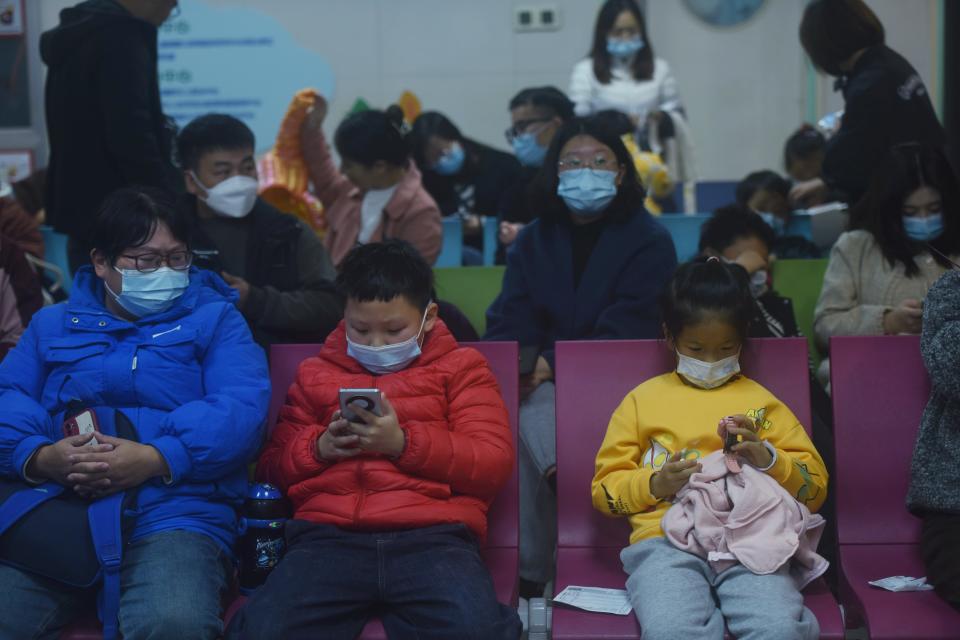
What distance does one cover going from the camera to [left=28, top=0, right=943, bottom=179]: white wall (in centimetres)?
Answer: 874

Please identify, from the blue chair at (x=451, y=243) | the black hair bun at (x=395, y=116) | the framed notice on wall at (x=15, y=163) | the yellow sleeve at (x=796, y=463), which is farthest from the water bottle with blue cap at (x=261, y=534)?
the framed notice on wall at (x=15, y=163)

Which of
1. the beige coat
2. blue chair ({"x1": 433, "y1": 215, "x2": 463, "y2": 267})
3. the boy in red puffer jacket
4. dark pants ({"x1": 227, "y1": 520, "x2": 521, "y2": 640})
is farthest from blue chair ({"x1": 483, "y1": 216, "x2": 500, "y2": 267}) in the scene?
dark pants ({"x1": 227, "y1": 520, "x2": 521, "y2": 640})

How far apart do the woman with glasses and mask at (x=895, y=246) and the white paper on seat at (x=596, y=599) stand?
1.33 m

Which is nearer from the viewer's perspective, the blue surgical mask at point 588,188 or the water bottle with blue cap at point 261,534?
the water bottle with blue cap at point 261,534

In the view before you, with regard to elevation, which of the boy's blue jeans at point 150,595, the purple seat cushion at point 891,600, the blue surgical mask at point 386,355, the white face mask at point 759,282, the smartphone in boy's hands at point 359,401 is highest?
the white face mask at point 759,282

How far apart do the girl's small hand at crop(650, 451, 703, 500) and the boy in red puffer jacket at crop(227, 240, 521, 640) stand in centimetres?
40

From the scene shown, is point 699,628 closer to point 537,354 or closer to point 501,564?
point 501,564

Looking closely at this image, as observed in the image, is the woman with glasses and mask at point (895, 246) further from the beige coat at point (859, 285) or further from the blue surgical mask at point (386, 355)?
the blue surgical mask at point (386, 355)

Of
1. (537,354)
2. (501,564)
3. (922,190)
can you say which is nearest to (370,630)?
(501,564)

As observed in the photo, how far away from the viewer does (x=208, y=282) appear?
11.1 ft

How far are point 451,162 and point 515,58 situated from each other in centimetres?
251

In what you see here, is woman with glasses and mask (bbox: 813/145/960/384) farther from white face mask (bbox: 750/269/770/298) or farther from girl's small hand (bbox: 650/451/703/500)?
girl's small hand (bbox: 650/451/703/500)

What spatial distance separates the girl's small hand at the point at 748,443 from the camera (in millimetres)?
2785

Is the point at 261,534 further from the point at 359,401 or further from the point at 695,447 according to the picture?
the point at 695,447
